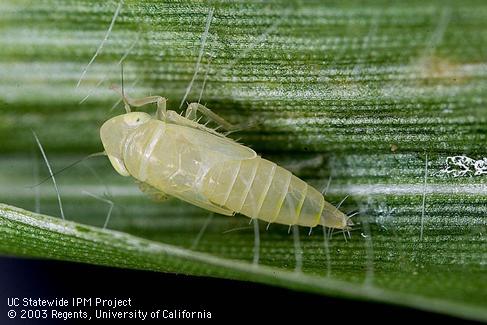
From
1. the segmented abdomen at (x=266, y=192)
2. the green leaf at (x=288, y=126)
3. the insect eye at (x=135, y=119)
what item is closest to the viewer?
the green leaf at (x=288, y=126)

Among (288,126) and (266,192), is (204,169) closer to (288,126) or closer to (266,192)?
(266,192)

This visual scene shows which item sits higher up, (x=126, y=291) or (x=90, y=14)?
(x=90, y=14)

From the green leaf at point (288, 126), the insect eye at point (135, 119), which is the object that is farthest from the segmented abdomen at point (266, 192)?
the insect eye at point (135, 119)

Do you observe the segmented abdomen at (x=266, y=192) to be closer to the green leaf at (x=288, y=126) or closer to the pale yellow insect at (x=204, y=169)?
the pale yellow insect at (x=204, y=169)

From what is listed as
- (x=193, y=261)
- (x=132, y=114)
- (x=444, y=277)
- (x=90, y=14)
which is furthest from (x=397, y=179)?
(x=90, y=14)

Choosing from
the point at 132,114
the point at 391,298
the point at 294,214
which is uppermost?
the point at 132,114

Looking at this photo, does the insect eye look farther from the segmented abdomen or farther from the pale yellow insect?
the segmented abdomen

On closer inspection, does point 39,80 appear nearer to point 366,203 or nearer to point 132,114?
point 132,114
